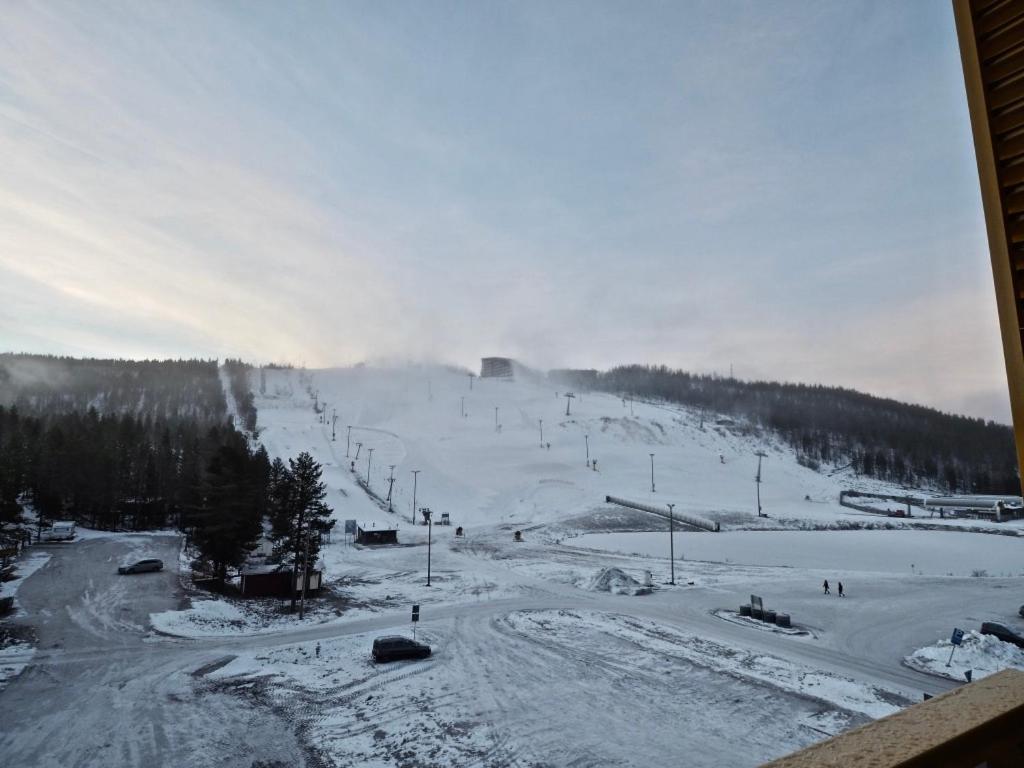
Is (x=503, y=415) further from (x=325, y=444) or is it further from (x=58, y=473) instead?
(x=58, y=473)

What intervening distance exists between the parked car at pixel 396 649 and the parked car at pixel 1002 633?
27.6 meters

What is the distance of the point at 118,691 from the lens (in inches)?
786

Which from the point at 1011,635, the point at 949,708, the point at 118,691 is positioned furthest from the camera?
the point at 1011,635

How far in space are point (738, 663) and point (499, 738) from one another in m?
12.2

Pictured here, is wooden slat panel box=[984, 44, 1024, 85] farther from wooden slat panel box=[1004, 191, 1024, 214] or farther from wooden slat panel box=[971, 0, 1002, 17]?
wooden slat panel box=[1004, 191, 1024, 214]

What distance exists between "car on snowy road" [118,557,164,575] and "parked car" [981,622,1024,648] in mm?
51500

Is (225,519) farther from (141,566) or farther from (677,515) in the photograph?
(677,515)

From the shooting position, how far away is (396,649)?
24016 millimetres

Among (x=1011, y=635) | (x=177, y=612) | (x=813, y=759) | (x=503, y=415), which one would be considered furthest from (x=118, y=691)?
(x=503, y=415)

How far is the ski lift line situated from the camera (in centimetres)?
6797

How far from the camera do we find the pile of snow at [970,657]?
2342cm

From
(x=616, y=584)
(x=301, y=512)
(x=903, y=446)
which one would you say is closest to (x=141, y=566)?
(x=301, y=512)

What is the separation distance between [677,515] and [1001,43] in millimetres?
76260

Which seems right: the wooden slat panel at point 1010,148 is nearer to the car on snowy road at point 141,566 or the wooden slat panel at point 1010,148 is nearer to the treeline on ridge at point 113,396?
the car on snowy road at point 141,566
